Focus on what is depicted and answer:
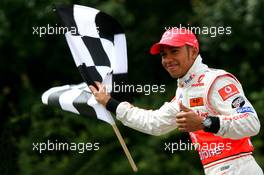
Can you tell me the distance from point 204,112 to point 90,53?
1.15 meters

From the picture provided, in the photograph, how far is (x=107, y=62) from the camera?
5.98 metres

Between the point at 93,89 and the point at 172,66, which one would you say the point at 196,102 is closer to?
the point at 172,66

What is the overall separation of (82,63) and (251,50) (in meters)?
7.78

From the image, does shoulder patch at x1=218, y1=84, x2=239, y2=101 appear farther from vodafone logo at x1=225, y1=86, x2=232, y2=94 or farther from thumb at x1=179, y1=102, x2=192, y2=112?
thumb at x1=179, y1=102, x2=192, y2=112

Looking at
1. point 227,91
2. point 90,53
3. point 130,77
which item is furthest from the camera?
point 130,77

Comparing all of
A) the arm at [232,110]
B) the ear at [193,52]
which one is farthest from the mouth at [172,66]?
the arm at [232,110]

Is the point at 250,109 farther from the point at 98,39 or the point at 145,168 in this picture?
the point at 145,168

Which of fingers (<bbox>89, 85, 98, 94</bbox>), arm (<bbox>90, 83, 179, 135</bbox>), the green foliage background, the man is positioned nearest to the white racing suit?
the man

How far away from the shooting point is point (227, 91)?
16.5 feet

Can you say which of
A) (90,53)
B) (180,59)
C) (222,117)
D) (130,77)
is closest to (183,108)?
(222,117)

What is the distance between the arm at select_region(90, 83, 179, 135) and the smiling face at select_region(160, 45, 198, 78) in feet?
0.94

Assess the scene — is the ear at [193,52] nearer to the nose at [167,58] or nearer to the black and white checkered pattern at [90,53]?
the nose at [167,58]

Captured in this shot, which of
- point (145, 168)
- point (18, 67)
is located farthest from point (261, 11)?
point (18, 67)

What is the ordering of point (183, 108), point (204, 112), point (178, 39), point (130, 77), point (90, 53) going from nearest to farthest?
point (183, 108) → point (204, 112) → point (178, 39) → point (90, 53) → point (130, 77)
